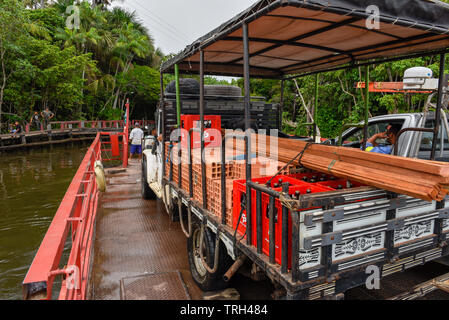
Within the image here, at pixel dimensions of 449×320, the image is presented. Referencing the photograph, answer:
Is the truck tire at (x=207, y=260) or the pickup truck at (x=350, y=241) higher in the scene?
the pickup truck at (x=350, y=241)

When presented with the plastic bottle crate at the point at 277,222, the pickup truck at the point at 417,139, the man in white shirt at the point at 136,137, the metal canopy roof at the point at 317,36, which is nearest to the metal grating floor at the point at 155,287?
the plastic bottle crate at the point at 277,222

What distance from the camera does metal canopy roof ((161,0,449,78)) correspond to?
2.39m

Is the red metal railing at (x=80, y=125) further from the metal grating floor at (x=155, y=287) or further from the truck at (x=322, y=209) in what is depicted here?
the truck at (x=322, y=209)

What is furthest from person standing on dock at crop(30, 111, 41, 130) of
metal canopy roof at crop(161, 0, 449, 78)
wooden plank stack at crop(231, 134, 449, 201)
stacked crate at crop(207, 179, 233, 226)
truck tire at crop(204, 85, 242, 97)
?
wooden plank stack at crop(231, 134, 449, 201)

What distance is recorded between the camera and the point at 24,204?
891cm

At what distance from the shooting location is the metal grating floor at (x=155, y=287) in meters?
3.62

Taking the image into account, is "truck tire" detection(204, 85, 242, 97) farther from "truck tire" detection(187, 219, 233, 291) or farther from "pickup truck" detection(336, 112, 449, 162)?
"truck tire" detection(187, 219, 233, 291)

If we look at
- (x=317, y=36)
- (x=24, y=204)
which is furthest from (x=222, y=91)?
(x=24, y=204)

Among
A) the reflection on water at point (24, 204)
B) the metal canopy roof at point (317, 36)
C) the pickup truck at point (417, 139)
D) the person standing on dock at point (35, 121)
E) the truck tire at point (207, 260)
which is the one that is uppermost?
the metal canopy roof at point (317, 36)

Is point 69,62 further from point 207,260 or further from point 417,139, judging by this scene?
point 417,139

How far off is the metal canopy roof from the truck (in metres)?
0.01

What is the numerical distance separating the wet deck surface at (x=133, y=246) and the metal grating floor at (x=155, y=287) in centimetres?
4

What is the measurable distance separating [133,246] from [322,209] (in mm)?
3705
